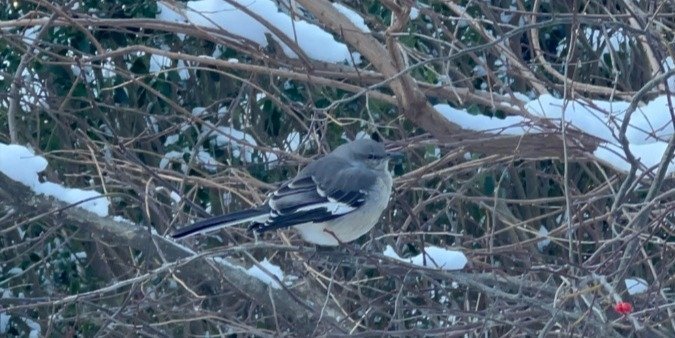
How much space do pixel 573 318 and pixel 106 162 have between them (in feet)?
6.67

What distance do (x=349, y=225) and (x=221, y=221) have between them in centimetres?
75

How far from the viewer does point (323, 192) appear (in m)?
5.05

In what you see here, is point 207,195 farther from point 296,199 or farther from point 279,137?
point 296,199

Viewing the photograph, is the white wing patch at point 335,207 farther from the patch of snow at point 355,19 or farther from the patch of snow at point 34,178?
the patch of snow at point 34,178

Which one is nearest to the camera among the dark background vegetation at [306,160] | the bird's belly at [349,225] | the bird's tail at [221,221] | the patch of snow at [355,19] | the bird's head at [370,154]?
the bird's tail at [221,221]

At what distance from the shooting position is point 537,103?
5230 millimetres

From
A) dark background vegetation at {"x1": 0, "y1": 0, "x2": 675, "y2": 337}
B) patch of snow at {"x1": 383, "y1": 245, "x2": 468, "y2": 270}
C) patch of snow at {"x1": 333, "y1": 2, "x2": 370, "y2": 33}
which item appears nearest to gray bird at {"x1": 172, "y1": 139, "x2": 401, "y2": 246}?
dark background vegetation at {"x1": 0, "y1": 0, "x2": 675, "y2": 337}

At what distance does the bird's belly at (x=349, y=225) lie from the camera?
193 inches

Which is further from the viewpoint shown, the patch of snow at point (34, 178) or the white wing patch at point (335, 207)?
the white wing patch at point (335, 207)

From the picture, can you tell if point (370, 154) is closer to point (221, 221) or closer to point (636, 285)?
point (221, 221)

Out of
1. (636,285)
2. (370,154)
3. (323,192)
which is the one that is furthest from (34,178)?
(636,285)

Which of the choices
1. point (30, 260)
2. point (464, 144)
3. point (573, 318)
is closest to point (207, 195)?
point (30, 260)

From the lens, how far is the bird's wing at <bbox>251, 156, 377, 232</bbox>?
4.76 m

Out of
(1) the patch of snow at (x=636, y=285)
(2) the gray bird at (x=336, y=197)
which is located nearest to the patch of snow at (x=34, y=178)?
(2) the gray bird at (x=336, y=197)
